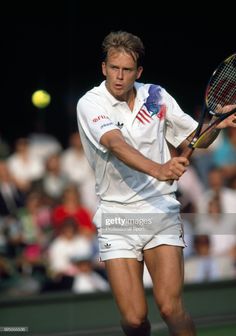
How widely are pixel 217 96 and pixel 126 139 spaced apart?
2.08 feet

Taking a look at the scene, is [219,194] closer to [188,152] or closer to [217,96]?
[217,96]

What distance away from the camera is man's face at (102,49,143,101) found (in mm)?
5719

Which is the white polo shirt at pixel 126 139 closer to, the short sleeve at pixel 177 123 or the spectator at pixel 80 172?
the short sleeve at pixel 177 123

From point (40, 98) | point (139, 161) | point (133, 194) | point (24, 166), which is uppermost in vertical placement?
point (139, 161)

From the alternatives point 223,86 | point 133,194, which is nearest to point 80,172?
point 223,86

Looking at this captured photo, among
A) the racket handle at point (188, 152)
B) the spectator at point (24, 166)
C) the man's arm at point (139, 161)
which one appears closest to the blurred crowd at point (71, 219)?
the spectator at point (24, 166)

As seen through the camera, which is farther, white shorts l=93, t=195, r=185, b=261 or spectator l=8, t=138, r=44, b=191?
spectator l=8, t=138, r=44, b=191

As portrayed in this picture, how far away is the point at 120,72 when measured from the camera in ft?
18.8

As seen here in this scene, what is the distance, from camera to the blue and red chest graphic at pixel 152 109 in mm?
5816

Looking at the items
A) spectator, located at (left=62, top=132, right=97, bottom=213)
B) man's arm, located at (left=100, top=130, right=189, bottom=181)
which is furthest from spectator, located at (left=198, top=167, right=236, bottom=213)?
man's arm, located at (left=100, top=130, right=189, bottom=181)

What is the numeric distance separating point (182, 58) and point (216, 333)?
3.49m

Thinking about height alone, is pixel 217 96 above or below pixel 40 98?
above

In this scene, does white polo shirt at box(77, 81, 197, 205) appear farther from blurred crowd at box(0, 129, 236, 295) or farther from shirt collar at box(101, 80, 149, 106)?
blurred crowd at box(0, 129, 236, 295)

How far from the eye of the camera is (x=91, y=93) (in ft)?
19.2
